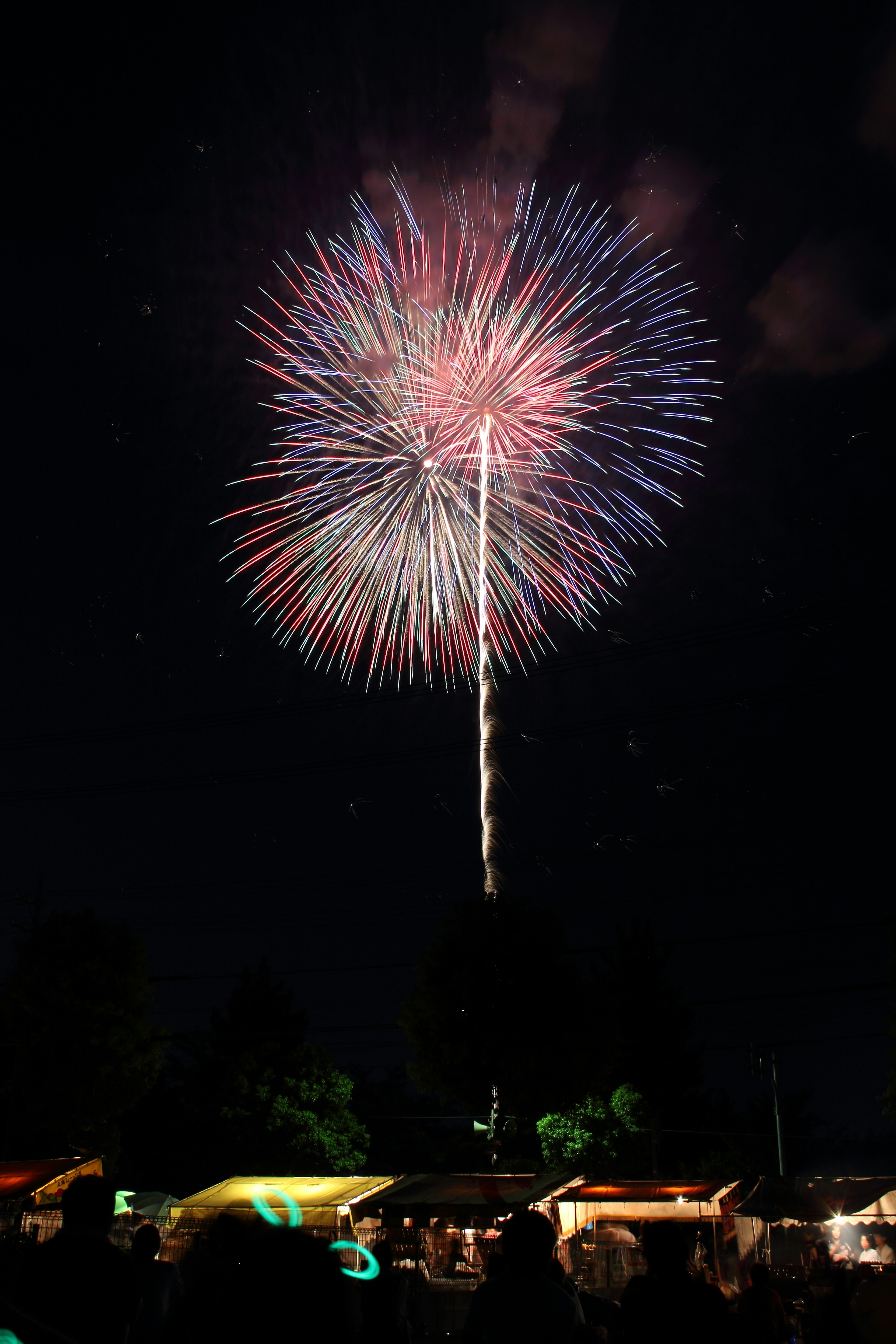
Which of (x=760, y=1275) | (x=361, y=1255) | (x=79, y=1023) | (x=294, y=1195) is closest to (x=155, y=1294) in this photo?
(x=760, y=1275)

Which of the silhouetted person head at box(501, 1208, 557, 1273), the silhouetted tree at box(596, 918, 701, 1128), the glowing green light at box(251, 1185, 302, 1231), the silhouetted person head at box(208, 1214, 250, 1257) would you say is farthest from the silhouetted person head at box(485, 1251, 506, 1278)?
the silhouetted tree at box(596, 918, 701, 1128)

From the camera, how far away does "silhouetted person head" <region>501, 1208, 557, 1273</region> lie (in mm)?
4516

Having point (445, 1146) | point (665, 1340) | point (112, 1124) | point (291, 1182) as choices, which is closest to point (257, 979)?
point (445, 1146)

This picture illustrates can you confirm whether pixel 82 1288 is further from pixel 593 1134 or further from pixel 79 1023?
pixel 593 1134

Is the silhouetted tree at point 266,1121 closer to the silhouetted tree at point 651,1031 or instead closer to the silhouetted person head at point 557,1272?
the silhouetted tree at point 651,1031

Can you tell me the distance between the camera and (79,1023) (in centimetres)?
2544

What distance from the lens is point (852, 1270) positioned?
15164 millimetres

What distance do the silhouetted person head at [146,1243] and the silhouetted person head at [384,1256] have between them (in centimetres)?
224

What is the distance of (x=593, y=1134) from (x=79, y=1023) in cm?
2202

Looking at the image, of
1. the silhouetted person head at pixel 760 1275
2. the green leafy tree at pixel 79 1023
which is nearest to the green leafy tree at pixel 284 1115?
the green leafy tree at pixel 79 1023

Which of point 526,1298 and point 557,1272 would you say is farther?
point 557,1272

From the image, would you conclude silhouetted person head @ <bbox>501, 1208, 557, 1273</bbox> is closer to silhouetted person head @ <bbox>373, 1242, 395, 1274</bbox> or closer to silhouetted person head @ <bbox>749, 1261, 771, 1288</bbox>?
silhouetted person head @ <bbox>749, 1261, 771, 1288</bbox>

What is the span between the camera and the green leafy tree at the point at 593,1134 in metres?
38.0

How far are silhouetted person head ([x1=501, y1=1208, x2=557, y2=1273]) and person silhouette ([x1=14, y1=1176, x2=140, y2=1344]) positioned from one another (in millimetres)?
1742
